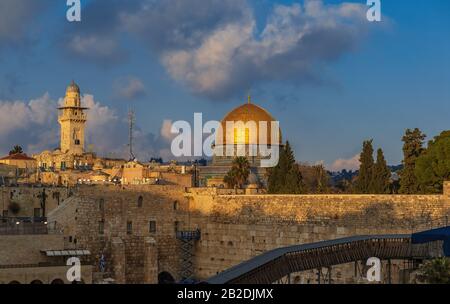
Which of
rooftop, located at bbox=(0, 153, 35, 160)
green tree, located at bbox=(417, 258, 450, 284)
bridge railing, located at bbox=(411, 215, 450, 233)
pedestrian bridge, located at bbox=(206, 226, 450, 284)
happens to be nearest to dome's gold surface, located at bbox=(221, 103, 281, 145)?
rooftop, located at bbox=(0, 153, 35, 160)


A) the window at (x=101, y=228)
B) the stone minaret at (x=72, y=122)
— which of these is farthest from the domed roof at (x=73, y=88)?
the window at (x=101, y=228)

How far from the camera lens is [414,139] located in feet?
138

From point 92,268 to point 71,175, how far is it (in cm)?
2079

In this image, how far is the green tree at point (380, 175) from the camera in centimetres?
3972

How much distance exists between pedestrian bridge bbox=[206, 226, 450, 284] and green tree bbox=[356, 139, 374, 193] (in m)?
15.2

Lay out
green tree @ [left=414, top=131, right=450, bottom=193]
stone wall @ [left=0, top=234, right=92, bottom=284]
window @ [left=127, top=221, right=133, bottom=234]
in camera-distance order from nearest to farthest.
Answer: stone wall @ [left=0, top=234, right=92, bottom=284] → green tree @ [left=414, top=131, right=450, bottom=193] → window @ [left=127, top=221, right=133, bottom=234]

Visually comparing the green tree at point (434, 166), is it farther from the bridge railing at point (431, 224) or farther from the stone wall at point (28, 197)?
the stone wall at point (28, 197)

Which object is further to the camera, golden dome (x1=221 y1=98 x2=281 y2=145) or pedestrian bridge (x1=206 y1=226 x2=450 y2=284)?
golden dome (x1=221 y1=98 x2=281 y2=145)

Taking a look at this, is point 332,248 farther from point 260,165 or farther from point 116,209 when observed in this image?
point 260,165

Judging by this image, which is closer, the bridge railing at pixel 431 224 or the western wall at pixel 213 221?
the bridge railing at pixel 431 224

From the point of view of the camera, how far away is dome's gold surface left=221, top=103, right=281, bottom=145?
67.4 m

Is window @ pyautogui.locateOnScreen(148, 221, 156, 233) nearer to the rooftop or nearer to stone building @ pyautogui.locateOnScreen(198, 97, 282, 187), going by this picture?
stone building @ pyautogui.locateOnScreen(198, 97, 282, 187)

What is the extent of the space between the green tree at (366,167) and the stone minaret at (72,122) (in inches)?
1540
